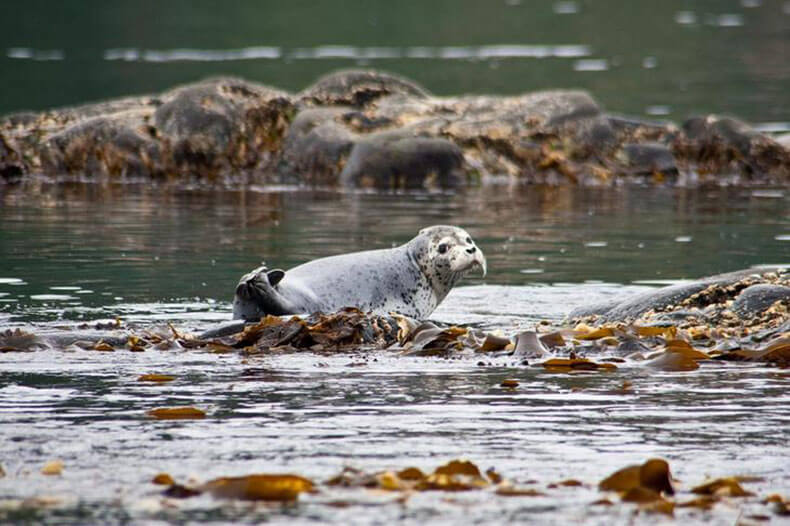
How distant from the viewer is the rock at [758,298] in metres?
8.59

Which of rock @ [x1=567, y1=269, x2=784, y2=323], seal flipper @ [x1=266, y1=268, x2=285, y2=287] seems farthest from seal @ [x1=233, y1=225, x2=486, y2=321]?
rock @ [x1=567, y1=269, x2=784, y2=323]

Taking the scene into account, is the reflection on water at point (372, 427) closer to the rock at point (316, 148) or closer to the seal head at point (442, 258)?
the seal head at point (442, 258)

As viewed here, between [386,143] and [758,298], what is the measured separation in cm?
1191

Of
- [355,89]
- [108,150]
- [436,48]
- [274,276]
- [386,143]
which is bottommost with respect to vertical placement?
[274,276]

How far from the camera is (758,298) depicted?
340 inches

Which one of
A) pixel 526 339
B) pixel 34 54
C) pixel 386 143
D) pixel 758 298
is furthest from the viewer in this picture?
pixel 34 54

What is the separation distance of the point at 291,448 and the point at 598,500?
1142 millimetres

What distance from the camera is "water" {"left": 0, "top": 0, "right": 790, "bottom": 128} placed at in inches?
1257

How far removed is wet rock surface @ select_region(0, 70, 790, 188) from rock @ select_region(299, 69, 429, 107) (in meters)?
0.26

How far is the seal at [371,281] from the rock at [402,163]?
976 cm

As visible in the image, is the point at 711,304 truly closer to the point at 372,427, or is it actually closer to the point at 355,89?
the point at 372,427

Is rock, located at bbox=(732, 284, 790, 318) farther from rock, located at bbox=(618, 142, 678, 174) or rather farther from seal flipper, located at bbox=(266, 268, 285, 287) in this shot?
rock, located at bbox=(618, 142, 678, 174)

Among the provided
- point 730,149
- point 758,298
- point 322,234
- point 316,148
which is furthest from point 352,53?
point 758,298

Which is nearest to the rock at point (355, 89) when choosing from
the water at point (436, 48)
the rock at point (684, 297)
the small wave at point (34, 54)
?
the water at point (436, 48)
